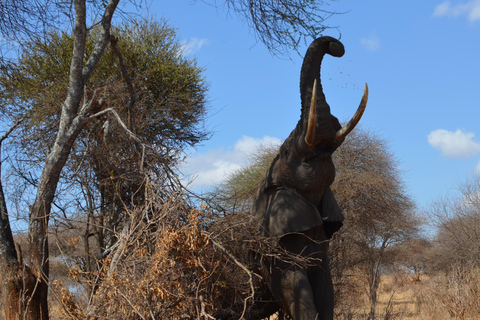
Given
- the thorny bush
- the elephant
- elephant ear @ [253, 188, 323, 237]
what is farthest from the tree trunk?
elephant ear @ [253, 188, 323, 237]

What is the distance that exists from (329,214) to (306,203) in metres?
0.33

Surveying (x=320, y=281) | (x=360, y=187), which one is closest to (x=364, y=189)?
(x=360, y=187)

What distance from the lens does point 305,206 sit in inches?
218

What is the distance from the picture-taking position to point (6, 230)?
671 cm

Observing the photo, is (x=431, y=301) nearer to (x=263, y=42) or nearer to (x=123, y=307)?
(x=263, y=42)

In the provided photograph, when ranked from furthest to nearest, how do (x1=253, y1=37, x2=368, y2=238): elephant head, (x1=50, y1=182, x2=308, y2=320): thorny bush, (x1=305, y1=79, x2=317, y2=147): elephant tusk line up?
1. (x1=253, y1=37, x2=368, y2=238): elephant head
2. (x1=305, y1=79, x2=317, y2=147): elephant tusk
3. (x1=50, y1=182, x2=308, y2=320): thorny bush

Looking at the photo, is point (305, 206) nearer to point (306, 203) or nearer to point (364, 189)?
point (306, 203)

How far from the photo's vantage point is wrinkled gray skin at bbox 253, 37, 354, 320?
5.35 meters

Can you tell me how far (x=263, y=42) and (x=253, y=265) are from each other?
11.8 ft

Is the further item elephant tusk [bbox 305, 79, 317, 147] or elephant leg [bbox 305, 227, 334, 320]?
elephant leg [bbox 305, 227, 334, 320]

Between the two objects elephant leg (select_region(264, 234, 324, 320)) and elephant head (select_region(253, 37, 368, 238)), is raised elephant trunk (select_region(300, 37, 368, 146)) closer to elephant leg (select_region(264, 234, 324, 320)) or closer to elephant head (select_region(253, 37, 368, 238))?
elephant head (select_region(253, 37, 368, 238))

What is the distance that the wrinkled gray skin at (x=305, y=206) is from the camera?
535cm

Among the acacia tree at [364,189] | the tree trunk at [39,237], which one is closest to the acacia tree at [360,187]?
the acacia tree at [364,189]

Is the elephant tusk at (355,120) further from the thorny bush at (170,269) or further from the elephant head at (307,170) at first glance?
the thorny bush at (170,269)
